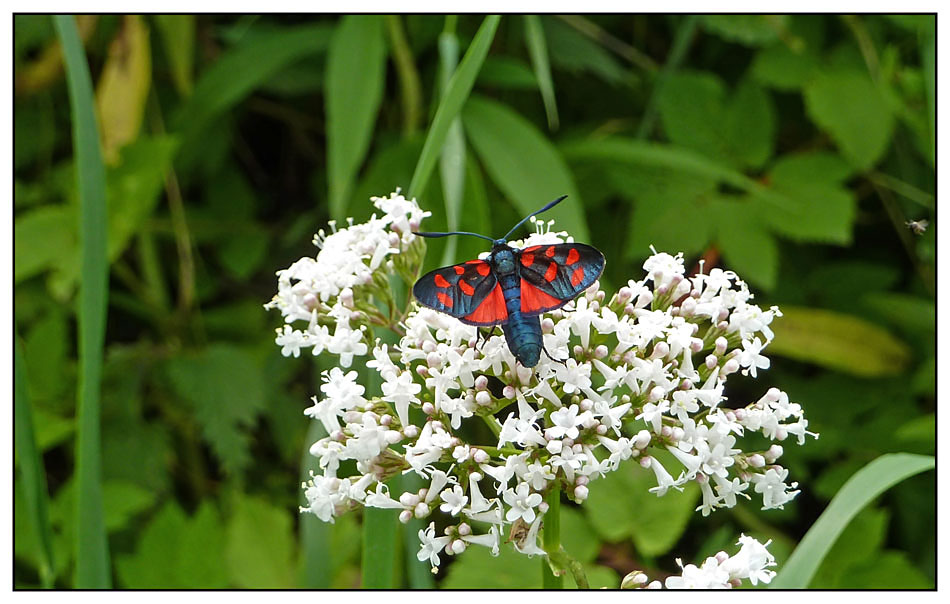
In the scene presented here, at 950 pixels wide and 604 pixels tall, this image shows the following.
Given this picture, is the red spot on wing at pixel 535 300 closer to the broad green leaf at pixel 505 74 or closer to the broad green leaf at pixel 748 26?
the broad green leaf at pixel 505 74

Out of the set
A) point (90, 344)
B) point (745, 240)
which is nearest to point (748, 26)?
point (745, 240)

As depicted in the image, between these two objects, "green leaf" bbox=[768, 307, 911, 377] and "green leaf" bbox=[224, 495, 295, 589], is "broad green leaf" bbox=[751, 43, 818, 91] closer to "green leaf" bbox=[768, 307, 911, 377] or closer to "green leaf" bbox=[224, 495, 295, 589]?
"green leaf" bbox=[768, 307, 911, 377]

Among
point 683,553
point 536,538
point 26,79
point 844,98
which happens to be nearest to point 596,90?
point 844,98

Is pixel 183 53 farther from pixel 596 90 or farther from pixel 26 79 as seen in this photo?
pixel 596 90

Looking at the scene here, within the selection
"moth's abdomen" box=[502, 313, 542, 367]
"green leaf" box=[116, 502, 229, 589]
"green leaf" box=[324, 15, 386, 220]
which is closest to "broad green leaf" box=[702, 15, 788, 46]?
"green leaf" box=[324, 15, 386, 220]

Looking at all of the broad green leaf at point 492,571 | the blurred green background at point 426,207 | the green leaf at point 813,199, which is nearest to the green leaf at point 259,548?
the blurred green background at point 426,207

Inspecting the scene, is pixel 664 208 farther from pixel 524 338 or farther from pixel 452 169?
pixel 524 338
